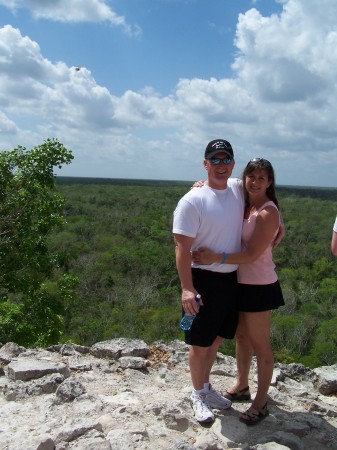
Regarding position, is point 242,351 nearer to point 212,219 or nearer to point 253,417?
point 253,417

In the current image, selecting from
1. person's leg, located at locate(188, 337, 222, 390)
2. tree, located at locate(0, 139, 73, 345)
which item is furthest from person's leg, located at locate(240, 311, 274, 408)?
tree, located at locate(0, 139, 73, 345)

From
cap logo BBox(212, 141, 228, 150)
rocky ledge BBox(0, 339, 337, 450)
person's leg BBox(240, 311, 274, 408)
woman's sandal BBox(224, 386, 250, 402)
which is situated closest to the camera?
rocky ledge BBox(0, 339, 337, 450)

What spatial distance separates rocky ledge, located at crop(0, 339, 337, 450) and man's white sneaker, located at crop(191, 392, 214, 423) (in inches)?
2.1

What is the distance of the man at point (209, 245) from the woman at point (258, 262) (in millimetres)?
63

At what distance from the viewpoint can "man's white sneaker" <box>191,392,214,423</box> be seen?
293 cm

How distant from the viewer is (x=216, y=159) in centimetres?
283

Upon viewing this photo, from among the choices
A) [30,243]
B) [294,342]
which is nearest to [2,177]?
[30,243]

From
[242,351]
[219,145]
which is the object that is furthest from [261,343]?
[219,145]

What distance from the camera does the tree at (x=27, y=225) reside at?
28.6ft

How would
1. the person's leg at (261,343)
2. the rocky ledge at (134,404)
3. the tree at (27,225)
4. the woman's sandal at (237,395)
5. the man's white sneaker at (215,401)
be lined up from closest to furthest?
1. the rocky ledge at (134,404)
2. the person's leg at (261,343)
3. the man's white sneaker at (215,401)
4. the woman's sandal at (237,395)
5. the tree at (27,225)

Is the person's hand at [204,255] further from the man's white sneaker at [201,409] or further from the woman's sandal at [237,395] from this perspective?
the woman's sandal at [237,395]

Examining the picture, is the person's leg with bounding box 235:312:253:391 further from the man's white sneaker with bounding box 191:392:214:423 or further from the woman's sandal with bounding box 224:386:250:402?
the man's white sneaker with bounding box 191:392:214:423

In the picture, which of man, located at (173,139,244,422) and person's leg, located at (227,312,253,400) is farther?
A: person's leg, located at (227,312,253,400)

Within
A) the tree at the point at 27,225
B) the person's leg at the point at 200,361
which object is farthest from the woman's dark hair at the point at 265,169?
the tree at the point at 27,225
